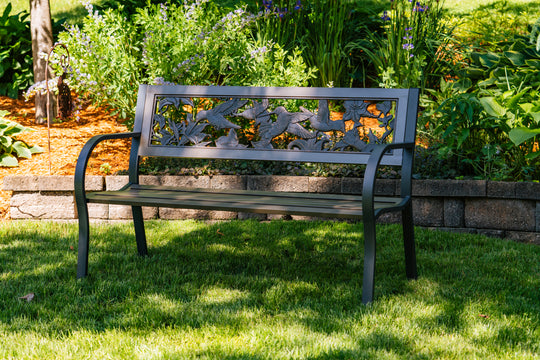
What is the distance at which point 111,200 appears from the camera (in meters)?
3.16

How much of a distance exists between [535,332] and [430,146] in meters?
2.86

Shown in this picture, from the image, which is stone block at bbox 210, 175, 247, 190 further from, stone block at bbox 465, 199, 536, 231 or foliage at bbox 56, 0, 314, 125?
stone block at bbox 465, 199, 536, 231

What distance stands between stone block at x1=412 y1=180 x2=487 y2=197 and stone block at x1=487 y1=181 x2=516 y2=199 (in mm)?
43

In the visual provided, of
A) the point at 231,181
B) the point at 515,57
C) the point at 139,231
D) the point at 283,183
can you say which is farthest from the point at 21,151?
the point at 515,57

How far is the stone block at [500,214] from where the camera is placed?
13.9 ft

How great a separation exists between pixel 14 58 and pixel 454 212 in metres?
5.60

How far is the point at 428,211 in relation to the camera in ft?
14.7

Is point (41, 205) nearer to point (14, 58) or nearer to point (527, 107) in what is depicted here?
point (14, 58)

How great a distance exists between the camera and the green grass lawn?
90.6 inches

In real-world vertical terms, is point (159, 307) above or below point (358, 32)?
below

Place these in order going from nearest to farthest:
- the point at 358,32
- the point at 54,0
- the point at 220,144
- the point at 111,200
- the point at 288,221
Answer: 1. the point at 111,200
2. the point at 220,144
3. the point at 288,221
4. the point at 358,32
5. the point at 54,0

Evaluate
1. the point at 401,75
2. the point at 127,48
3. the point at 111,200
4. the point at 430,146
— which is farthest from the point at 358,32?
the point at 111,200

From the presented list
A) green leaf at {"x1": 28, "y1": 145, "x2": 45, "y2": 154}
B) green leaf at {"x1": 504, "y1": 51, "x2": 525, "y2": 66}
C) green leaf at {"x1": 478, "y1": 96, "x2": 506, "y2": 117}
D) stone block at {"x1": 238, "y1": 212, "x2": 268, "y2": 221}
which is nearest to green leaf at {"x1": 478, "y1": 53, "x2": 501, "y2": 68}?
green leaf at {"x1": 504, "y1": 51, "x2": 525, "y2": 66}

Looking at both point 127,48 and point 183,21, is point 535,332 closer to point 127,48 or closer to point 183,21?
point 183,21
